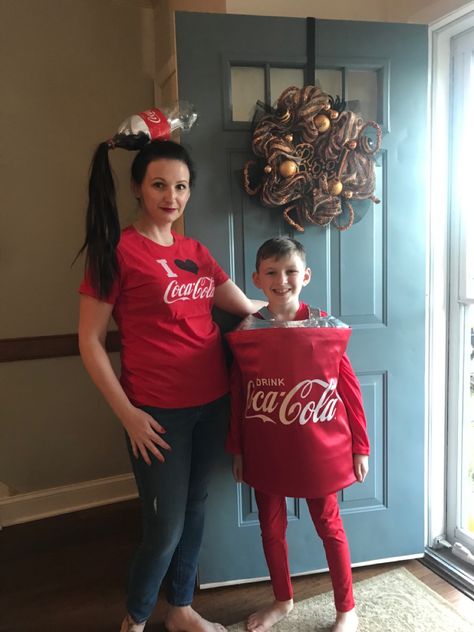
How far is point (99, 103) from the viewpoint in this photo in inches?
88.5

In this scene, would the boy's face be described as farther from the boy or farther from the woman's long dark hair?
the woman's long dark hair

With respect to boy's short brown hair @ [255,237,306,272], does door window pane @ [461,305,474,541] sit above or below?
below

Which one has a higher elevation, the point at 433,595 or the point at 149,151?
the point at 149,151

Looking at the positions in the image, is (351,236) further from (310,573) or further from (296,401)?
(310,573)

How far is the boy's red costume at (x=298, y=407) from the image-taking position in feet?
4.65

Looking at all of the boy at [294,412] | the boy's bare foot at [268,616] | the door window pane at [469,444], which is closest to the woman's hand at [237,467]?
the boy at [294,412]

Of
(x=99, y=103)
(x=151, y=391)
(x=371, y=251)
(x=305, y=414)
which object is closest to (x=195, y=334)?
(x=151, y=391)

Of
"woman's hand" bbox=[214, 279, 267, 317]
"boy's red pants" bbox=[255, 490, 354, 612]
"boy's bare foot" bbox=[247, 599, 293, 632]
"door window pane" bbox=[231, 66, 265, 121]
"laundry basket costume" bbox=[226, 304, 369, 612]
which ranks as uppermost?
"door window pane" bbox=[231, 66, 265, 121]

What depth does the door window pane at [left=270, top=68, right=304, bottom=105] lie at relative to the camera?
5.44 ft

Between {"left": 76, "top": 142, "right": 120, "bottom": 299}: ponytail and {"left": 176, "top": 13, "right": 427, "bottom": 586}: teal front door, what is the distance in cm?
33

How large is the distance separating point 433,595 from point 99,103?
227 cm

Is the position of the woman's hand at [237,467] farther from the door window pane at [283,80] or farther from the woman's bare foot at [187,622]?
the door window pane at [283,80]

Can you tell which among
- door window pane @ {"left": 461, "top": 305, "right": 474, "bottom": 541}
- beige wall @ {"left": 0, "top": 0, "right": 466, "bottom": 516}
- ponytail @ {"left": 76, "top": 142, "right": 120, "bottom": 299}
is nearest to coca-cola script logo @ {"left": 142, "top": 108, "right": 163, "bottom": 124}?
ponytail @ {"left": 76, "top": 142, "right": 120, "bottom": 299}

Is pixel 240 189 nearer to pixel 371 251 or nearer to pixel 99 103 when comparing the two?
pixel 371 251
